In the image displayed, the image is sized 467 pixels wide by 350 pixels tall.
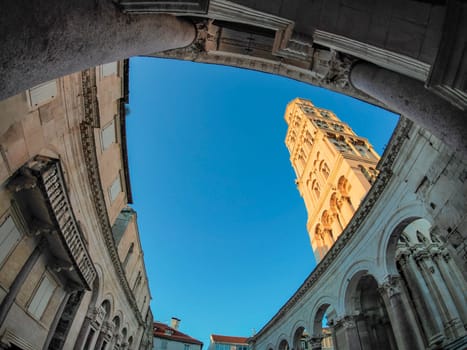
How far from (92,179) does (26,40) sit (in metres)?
10.6

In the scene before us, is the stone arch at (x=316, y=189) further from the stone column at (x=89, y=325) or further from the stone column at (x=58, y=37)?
the stone column at (x=58, y=37)

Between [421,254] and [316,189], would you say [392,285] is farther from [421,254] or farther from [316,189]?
[316,189]

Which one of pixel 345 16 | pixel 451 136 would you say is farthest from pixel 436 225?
pixel 345 16

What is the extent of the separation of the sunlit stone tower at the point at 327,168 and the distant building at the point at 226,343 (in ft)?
114

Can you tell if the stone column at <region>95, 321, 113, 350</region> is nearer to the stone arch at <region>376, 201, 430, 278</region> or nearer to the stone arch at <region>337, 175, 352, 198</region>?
the stone arch at <region>376, 201, 430, 278</region>

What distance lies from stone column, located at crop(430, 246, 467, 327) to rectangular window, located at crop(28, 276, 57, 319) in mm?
17596

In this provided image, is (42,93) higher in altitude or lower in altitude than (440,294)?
higher

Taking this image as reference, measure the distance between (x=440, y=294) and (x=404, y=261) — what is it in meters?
2.39

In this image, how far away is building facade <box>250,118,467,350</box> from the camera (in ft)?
28.8

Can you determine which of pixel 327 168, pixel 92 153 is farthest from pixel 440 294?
pixel 327 168

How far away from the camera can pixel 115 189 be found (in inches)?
597

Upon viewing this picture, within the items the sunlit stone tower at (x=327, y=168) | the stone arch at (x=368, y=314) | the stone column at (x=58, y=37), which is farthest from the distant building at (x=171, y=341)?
the stone column at (x=58, y=37)

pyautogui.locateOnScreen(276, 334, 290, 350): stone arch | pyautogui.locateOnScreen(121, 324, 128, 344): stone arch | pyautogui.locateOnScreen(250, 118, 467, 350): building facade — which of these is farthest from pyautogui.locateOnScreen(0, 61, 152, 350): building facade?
pyautogui.locateOnScreen(276, 334, 290, 350): stone arch

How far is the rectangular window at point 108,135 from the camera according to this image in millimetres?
12190
